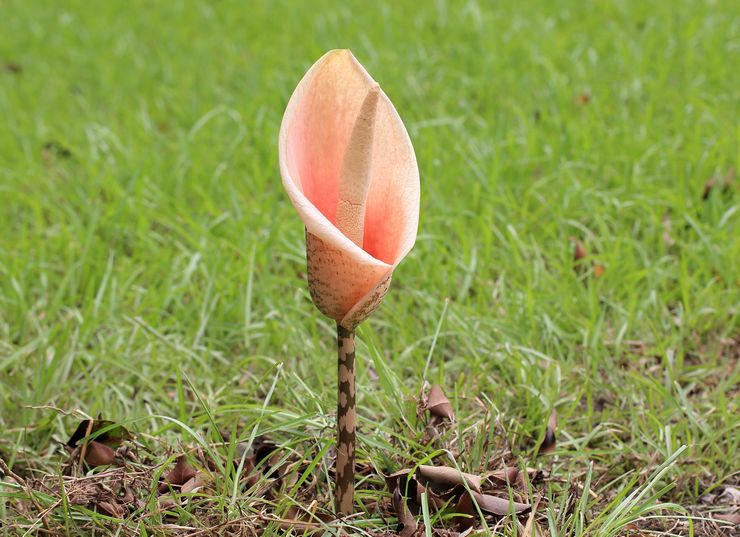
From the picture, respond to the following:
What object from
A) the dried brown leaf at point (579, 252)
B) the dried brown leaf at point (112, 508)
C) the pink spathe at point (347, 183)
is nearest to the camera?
the pink spathe at point (347, 183)

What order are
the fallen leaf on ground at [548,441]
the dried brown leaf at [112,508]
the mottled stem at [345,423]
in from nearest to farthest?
the mottled stem at [345,423] < the dried brown leaf at [112,508] < the fallen leaf on ground at [548,441]

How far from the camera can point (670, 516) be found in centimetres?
154

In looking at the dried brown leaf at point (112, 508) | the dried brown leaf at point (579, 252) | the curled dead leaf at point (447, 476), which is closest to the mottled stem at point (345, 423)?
the curled dead leaf at point (447, 476)

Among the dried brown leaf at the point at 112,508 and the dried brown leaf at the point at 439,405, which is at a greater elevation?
the dried brown leaf at the point at 439,405

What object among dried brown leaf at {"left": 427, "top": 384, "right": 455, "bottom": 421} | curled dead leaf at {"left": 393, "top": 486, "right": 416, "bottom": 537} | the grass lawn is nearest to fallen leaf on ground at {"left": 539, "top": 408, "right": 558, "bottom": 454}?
the grass lawn

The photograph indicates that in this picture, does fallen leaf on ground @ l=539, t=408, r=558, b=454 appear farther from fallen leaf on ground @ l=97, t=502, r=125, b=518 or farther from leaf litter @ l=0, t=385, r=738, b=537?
fallen leaf on ground @ l=97, t=502, r=125, b=518

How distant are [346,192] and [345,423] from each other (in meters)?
0.37

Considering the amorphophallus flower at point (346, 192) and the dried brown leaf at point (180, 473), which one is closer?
the amorphophallus flower at point (346, 192)

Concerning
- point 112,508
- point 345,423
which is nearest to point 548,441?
point 345,423

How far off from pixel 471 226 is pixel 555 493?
3.54 ft

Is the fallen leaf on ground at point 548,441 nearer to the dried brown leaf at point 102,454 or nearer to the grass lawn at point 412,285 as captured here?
the grass lawn at point 412,285

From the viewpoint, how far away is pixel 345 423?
4.46 feet

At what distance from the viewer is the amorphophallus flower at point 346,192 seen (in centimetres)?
122

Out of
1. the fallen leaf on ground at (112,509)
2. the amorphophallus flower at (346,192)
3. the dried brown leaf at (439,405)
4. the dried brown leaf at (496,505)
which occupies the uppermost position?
the amorphophallus flower at (346,192)
